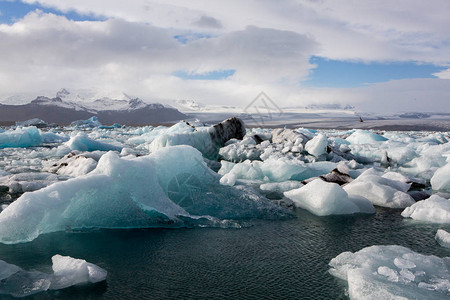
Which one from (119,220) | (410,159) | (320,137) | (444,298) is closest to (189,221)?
(119,220)

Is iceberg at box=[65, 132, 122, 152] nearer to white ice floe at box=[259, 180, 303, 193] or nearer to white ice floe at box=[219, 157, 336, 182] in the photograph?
white ice floe at box=[219, 157, 336, 182]

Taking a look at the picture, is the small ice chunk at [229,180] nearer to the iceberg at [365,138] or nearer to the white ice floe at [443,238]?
the white ice floe at [443,238]

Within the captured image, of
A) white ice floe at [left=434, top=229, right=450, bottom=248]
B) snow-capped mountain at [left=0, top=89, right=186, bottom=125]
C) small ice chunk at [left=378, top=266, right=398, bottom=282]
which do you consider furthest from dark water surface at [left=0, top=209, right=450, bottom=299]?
snow-capped mountain at [left=0, top=89, right=186, bottom=125]

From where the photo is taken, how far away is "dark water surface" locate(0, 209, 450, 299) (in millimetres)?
2441

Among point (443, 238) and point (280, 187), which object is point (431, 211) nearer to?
point (443, 238)

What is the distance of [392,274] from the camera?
2492mm

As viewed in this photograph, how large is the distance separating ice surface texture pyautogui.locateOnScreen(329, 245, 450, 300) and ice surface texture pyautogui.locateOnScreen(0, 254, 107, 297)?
5.61 ft

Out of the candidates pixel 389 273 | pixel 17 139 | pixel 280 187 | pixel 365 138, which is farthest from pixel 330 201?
pixel 17 139

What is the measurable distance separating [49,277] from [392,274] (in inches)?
90.6

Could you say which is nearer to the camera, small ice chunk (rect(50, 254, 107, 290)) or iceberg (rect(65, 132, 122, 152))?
small ice chunk (rect(50, 254, 107, 290))

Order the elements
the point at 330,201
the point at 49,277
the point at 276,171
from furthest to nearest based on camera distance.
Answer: the point at 276,171 → the point at 330,201 → the point at 49,277

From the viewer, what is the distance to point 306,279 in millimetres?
2652

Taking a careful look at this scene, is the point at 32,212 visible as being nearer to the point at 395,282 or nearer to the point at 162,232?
the point at 162,232

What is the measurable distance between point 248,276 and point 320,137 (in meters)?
7.33
